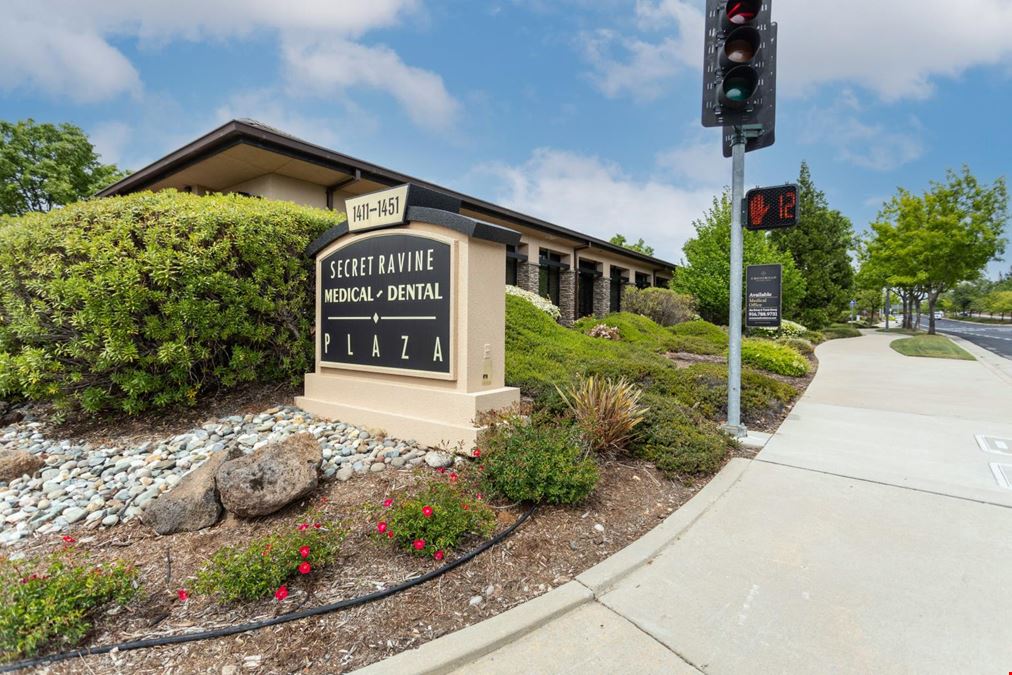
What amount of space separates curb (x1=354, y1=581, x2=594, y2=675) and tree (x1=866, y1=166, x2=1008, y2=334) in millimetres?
34007

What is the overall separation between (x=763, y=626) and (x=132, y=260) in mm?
6071

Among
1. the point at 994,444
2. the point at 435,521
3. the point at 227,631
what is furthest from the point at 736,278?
the point at 227,631

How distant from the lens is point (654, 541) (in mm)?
3207

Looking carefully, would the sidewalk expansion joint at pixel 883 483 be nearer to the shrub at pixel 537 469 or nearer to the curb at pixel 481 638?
the shrub at pixel 537 469

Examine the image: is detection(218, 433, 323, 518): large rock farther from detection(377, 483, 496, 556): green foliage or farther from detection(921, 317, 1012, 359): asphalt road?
detection(921, 317, 1012, 359): asphalt road

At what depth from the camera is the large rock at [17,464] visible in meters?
4.12

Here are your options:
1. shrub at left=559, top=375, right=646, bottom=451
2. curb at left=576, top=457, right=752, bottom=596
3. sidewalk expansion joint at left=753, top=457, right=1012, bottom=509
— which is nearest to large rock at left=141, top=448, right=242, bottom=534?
curb at left=576, top=457, right=752, bottom=596

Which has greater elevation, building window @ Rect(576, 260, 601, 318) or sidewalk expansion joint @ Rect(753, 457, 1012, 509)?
building window @ Rect(576, 260, 601, 318)

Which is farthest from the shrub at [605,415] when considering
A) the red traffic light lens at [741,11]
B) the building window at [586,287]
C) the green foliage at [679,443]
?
the building window at [586,287]

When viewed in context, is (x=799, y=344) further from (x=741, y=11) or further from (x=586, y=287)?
(x=741, y=11)

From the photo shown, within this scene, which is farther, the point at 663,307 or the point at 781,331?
the point at 663,307

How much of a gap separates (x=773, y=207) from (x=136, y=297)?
6.79 m

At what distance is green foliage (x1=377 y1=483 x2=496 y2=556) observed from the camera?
9.32 ft

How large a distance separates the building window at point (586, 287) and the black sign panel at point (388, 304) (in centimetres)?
1532
